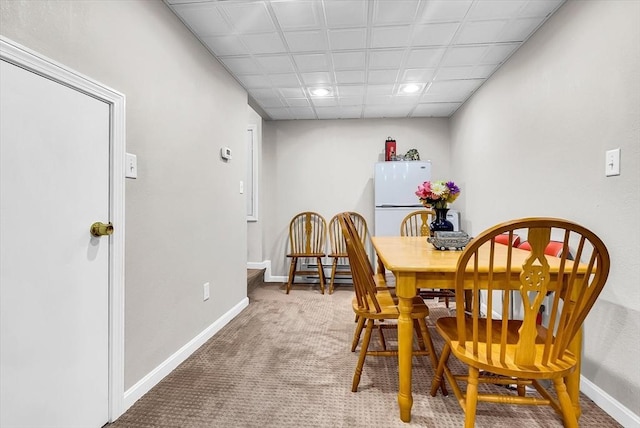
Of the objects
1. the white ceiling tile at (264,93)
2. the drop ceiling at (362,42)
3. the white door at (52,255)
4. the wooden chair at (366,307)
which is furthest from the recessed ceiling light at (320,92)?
the white door at (52,255)

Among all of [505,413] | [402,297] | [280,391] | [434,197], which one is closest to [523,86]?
[434,197]

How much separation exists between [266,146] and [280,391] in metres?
3.24

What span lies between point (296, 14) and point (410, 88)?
161cm

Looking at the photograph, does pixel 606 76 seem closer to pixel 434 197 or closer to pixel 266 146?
pixel 434 197

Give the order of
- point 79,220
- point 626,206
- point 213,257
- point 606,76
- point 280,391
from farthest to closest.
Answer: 1. point 213,257
2. point 280,391
3. point 606,76
4. point 626,206
5. point 79,220

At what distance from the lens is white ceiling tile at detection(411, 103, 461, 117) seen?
12.1ft

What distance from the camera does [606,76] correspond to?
5.15 feet

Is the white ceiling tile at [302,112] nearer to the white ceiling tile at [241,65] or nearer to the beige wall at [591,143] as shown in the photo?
the white ceiling tile at [241,65]

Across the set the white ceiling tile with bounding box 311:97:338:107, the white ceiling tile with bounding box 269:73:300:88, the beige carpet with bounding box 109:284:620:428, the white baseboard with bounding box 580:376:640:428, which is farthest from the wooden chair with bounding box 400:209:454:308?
the white ceiling tile with bounding box 269:73:300:88


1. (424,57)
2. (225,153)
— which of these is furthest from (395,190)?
(225,153)

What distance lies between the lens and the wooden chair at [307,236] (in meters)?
4.05

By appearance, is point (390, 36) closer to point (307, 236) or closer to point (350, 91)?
point (350, 91)

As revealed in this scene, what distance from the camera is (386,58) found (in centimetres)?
255

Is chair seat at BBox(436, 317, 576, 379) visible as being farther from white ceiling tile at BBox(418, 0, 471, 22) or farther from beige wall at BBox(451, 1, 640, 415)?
white ceiling tile at BBox(418, 0, 471, 22)
